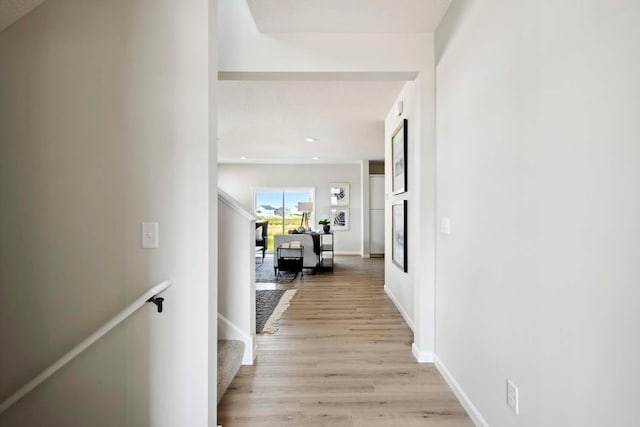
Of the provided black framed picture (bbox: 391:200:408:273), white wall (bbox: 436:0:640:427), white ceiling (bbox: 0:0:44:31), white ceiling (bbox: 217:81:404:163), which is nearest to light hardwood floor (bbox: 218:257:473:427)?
white wall (bbox: 436:0:640:427)

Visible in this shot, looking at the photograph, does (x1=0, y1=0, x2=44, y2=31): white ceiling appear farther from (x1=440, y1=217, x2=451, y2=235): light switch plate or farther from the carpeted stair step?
(x1=440, y1=217, x2=451, y2=235): light switch plate

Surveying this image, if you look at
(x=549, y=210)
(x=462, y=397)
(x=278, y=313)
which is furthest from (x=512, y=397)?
(x=278, y=313)

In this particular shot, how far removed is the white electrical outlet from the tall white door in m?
7.26

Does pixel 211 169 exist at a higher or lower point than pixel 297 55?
lower

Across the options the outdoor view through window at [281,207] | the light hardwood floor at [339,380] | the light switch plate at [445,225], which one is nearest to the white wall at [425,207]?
the light switch plate at [445,225]

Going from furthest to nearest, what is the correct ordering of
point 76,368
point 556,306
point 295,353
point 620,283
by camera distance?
point 295,353
point 76,368
point 556,306
point 620,283

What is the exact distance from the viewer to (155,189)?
4.83ft

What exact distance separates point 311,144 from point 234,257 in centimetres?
453

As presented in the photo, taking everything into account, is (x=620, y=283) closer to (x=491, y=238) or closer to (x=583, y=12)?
(x=491, y=238)

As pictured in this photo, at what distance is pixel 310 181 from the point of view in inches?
363

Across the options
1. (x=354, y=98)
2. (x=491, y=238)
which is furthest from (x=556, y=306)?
(x=354, y=98)

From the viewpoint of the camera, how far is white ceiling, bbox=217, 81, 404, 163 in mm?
3625

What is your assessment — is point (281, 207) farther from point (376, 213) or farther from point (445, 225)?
point (445, 225)

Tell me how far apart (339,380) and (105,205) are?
6.06ft
